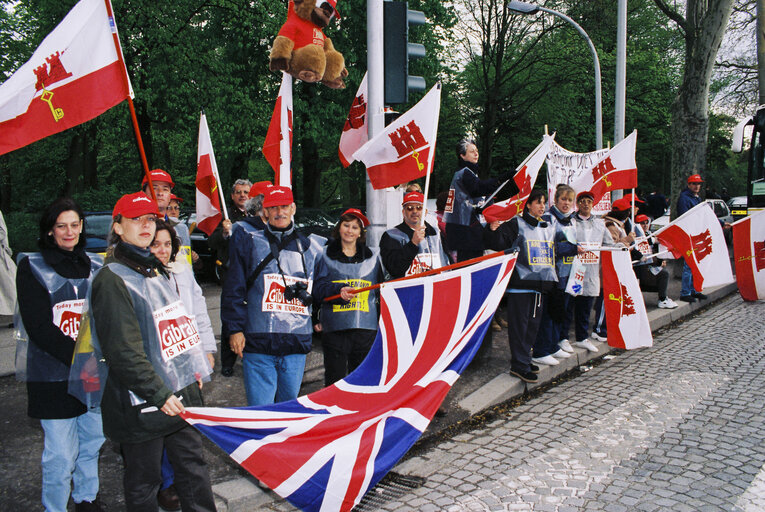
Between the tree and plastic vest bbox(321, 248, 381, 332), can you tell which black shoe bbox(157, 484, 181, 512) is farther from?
the tree

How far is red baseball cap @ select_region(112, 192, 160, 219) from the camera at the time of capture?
2.89 m

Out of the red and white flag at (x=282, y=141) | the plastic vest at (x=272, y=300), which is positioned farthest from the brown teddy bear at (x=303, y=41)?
the plastic vest at (x=272, y=300)

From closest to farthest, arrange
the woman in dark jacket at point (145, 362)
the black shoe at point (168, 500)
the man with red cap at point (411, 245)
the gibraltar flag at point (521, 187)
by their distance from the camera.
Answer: the woman in dark jacket at point (145, 362) < the black shoe at point (168, 500) < the man with red cap at point (411, 245) < the gibraltar flag at point (521, 187)

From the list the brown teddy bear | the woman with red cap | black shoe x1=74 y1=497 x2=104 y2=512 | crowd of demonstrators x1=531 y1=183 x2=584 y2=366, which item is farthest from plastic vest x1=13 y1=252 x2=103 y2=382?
crowd of demonstrators x1=531 y1=183 x2=584 y2=366

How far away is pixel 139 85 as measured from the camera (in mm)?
16469

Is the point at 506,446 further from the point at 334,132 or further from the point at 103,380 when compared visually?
the point at 334,132

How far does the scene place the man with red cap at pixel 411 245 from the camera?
461 centimetres

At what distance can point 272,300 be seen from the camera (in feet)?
13.0

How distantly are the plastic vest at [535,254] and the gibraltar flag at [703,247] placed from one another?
2.54 m

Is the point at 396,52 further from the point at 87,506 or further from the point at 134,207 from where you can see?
the point at 87,506

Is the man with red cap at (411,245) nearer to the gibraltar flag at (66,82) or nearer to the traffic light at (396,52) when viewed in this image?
the traffic light at (396,52)

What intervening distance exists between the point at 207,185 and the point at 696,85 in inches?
525

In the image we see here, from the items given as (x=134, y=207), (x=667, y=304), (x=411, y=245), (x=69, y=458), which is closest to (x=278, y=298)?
(x=411, y=245)

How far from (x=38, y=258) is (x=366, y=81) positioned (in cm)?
329
